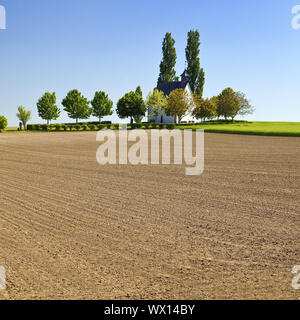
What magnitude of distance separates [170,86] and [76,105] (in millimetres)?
25542

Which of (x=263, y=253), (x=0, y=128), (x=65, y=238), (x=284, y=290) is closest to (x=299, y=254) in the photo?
(x=263, y=253)

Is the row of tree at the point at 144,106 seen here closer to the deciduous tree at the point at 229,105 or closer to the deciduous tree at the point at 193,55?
the deciduous tree at the point at 229,105

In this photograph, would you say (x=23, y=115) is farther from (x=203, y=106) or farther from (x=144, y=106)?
(x=203, y=106)

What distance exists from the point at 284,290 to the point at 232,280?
691mm

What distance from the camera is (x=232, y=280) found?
4332 millimetres

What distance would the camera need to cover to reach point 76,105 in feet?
258

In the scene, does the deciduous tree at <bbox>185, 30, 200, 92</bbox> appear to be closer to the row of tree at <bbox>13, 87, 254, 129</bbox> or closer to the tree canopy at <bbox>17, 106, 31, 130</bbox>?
the row of tree at <bbox>13, 87, 254, 129</bbox>

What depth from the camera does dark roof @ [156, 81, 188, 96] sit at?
260 feet

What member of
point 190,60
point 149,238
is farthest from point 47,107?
point 149,238

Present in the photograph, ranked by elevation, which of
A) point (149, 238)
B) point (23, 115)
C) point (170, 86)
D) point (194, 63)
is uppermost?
point (194, 63)

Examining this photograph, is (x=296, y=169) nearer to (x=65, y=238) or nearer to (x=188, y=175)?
(x=188, y=175)

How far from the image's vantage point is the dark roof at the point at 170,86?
260ft

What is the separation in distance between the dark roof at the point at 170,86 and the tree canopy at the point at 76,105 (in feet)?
68.5

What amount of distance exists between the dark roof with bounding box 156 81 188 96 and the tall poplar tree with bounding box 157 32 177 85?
131cm
